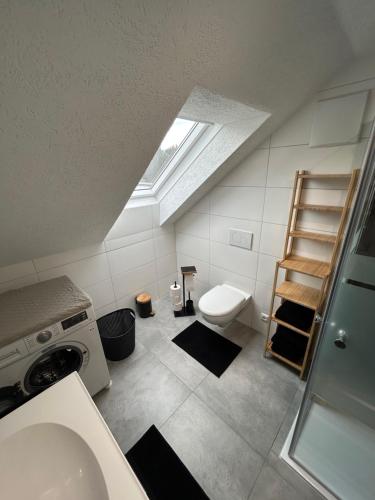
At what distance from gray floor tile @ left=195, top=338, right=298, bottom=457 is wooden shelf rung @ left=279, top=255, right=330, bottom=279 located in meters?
0.92

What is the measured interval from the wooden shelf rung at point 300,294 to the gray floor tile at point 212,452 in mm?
955

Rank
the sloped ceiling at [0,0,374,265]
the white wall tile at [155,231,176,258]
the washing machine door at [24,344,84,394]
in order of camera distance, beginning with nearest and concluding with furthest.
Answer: the sloped ceiling at [0,0,374,265] → the washing machine door at [24,344,84,394] → the white wall tile at [155,231,176,258]

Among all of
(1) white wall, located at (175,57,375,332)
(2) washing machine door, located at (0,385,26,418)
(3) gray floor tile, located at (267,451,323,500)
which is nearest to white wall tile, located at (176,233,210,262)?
(1) white wall, located at (175,57,375,332)

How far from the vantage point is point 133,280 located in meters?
2.29

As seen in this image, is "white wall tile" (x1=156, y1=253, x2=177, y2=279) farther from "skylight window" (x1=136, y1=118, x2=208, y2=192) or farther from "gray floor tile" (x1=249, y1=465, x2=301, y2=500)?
"gray floor tile" (x1=249, y1=465, x2=301, y2=500)

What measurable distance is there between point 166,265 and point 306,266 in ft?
5.27

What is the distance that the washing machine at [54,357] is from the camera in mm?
1100

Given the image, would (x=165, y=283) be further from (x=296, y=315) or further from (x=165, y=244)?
(x=296, y=315)

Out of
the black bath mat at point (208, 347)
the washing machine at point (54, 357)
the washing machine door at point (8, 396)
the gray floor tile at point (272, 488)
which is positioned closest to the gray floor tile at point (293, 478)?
the gray floor tile at point (272, 488)

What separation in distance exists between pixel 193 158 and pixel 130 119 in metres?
Answer: 1.01

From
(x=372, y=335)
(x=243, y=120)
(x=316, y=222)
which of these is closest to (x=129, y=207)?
(x=243, y=120)

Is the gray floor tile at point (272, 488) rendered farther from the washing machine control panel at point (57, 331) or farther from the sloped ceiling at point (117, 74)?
the sloped ceiling at point (117, 74)

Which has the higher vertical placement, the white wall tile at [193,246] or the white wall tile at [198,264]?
the white wall tile at [193,246]

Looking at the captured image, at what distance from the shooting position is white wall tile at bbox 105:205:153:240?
1.97 meters
